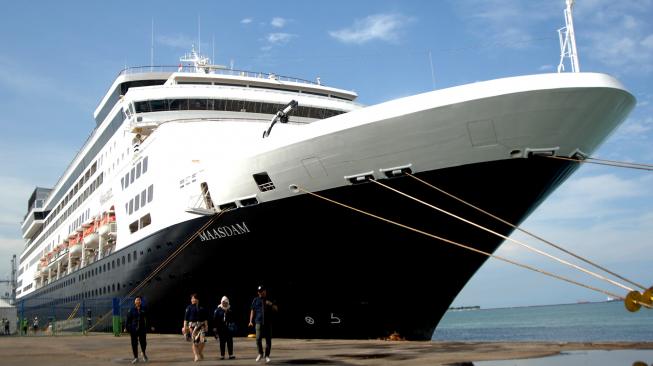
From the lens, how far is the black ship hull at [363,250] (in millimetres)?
12711

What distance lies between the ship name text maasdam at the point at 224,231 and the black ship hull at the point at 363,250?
3 cm

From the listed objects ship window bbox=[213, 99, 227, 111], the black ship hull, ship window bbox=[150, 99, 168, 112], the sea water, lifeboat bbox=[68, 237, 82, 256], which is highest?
ship window bbox=[150, 99, 168, 112]

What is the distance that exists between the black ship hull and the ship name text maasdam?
0.03 meters

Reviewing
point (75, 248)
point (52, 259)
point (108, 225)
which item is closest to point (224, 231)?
point (108, 225)

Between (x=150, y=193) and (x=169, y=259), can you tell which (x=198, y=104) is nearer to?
(x=150, y=193)

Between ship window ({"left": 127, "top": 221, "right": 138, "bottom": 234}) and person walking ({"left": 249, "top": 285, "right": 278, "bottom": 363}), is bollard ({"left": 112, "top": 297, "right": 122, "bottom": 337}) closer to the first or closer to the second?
ship window ({"left": 127, "top": 221, "right": 138, "bottom": 234})

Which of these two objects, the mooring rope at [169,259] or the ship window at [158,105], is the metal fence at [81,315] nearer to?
the mooring rope at [169,259]

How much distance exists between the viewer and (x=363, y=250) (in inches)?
539

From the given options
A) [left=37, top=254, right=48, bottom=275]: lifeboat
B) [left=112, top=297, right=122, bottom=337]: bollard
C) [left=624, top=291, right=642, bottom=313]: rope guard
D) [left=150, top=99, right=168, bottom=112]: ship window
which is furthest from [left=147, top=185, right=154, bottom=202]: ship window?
[left=37, top=254, right=48, bottom=275]: lifeboat

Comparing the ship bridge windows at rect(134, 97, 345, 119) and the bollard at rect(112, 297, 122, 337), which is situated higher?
the ship bridge windows at rect(134, 97, 345, 119)

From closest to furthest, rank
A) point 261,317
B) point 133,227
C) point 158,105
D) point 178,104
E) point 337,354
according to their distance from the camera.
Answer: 1. point 261,317
2. point 337,354
3. point 133,227
4. point 178,104
5. point 158,105

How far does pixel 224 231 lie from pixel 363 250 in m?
3.88

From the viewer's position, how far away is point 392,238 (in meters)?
13.4

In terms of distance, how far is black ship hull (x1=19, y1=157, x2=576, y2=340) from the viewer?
500 inches
